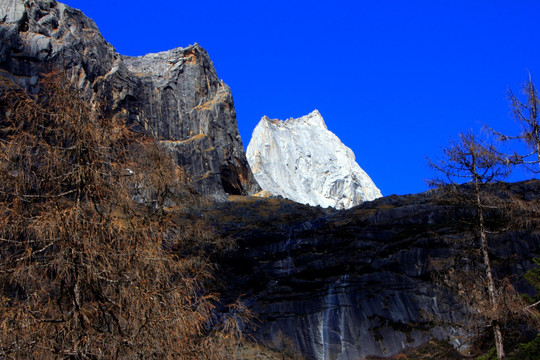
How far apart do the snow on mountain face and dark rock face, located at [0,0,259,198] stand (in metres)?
35.0

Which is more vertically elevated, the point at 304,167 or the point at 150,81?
the point at 304,167

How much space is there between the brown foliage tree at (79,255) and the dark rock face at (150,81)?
147 ft

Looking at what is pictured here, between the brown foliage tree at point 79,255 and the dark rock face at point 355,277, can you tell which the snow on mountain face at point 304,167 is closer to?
the dark rock face at point 355,277

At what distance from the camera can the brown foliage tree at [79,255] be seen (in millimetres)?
5648

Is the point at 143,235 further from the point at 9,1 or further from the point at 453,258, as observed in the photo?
the point at 9,1

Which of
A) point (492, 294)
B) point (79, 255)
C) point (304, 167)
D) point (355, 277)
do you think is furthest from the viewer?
point (304, 167)

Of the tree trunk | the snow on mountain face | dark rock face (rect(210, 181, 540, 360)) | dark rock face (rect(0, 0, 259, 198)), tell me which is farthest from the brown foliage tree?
the snow on mountain face

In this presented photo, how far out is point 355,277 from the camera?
33.7 metres

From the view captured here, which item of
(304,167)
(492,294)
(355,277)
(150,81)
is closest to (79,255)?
(492,294)

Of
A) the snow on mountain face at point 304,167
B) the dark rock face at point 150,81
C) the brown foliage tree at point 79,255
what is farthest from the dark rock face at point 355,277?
the snow on mountain face at point 304,167

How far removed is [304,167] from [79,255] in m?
119

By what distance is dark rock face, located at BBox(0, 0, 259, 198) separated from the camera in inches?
2151

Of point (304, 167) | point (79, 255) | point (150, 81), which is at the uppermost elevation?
point (304, 167)

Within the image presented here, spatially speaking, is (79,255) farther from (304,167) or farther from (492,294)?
(304,167)
